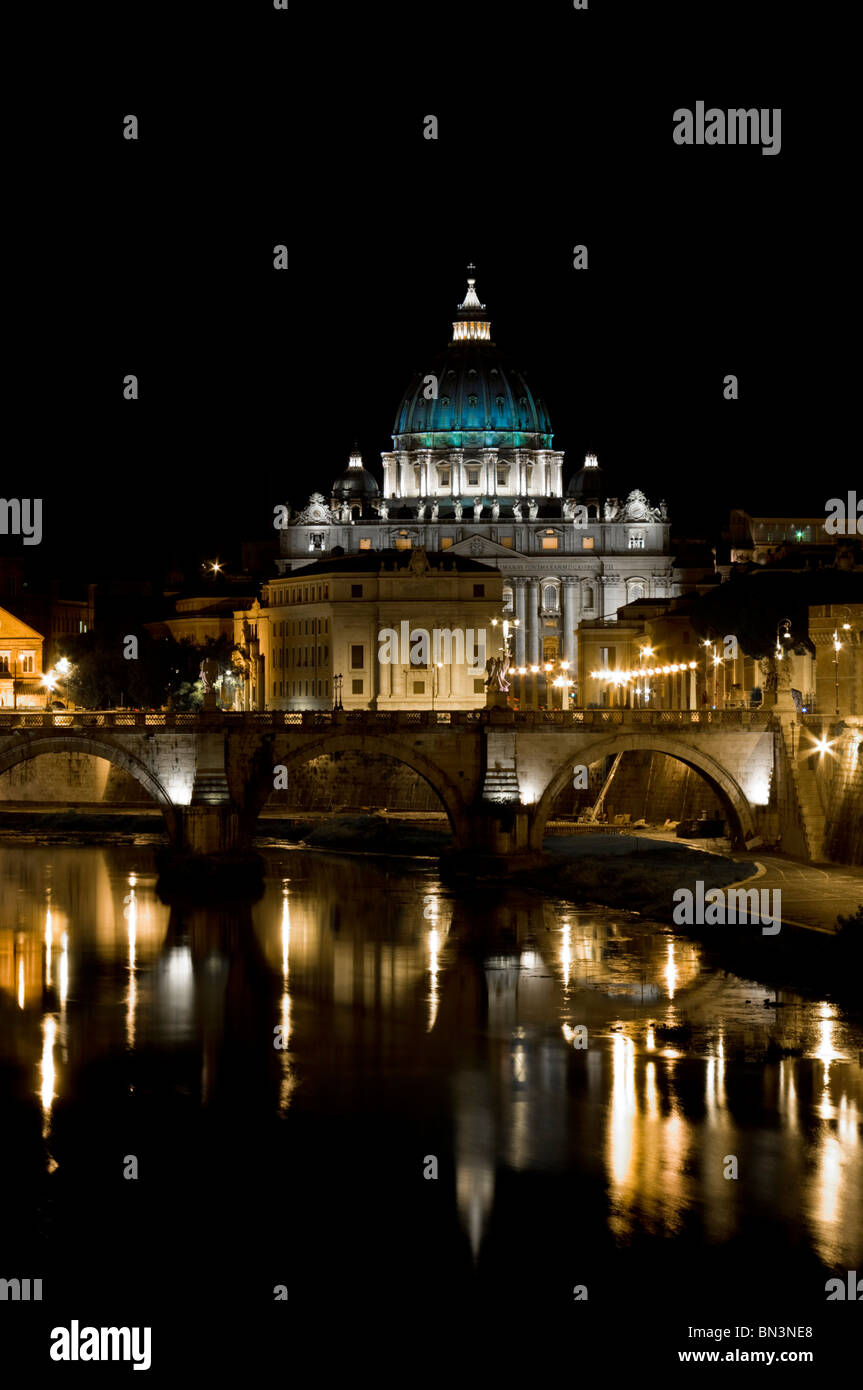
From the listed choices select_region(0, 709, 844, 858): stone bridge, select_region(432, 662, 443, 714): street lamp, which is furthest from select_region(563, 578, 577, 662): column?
select_region(0, 709, 844, 858): stone bridge

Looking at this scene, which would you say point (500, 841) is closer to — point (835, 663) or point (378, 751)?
point (378, 751)

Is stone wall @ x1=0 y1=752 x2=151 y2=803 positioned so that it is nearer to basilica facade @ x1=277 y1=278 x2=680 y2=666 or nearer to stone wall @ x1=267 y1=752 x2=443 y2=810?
stone wall @ x1=267 y1=752 x2=443 y2=810

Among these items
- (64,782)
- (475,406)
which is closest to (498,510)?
(475,406)

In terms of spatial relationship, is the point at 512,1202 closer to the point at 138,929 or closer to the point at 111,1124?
the point at 111,1124

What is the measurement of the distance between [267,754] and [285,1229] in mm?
32154

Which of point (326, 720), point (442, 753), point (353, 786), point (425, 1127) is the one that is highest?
point (326, 720)

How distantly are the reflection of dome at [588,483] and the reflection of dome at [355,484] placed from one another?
12717 millimetres

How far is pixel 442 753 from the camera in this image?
188 ft

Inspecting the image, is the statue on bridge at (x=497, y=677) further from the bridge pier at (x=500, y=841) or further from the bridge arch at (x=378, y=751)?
the bridge pier at (x=500, y=841)

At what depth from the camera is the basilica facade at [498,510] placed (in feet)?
425

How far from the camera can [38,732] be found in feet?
186

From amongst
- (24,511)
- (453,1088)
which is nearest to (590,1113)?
(453,1088)

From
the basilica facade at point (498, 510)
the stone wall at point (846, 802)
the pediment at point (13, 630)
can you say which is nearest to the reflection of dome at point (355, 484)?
the basilica facade at point (498, 510)

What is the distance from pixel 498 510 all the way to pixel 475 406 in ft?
31.9
